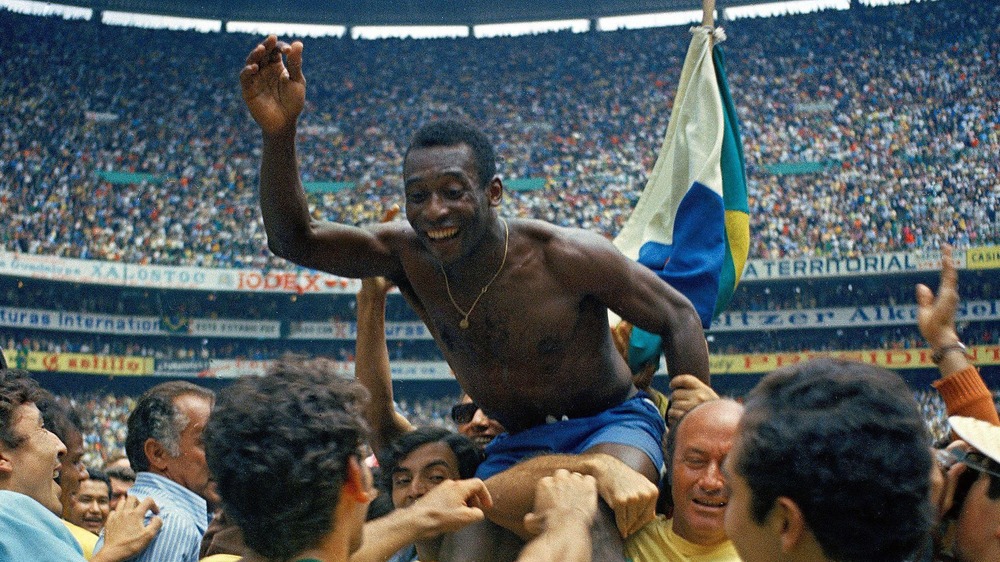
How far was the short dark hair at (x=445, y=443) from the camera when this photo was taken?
385cm

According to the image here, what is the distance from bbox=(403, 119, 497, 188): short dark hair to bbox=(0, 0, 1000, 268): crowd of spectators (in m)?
20.7

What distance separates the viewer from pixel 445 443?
12.6ft

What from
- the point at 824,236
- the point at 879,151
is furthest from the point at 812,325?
→ the point at 879,151

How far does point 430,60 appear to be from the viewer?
1200 inches

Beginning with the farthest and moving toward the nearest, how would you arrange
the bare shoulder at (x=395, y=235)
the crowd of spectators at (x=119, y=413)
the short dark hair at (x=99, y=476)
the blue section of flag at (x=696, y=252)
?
1. the crowd of spectators at (x=119, y=413)
2. the short dark hair at (x=99, y=476)
3. the blue section of flag at (x=696, y=252)
4. the bare shoulder at (x=395, y=235)

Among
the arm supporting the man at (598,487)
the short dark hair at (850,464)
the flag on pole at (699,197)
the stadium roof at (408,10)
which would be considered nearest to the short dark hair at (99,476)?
the flag on pole at (699,197)

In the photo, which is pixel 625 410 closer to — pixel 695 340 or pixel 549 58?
pixel 695 340

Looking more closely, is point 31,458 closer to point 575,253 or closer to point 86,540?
point 86,540

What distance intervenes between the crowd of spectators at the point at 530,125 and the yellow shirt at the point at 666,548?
68.9 ft

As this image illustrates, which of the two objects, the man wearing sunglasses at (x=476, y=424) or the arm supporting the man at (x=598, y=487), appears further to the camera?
the man wearing sunglasses at (x=476, y=424)

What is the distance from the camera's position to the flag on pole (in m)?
5.23

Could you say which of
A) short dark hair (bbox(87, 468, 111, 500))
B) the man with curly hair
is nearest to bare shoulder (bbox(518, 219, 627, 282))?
the man with curly hair

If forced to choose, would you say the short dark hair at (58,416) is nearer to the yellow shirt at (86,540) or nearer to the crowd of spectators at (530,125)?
the yellow shirt at (86,540)

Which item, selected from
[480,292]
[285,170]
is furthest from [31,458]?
[480,292]
